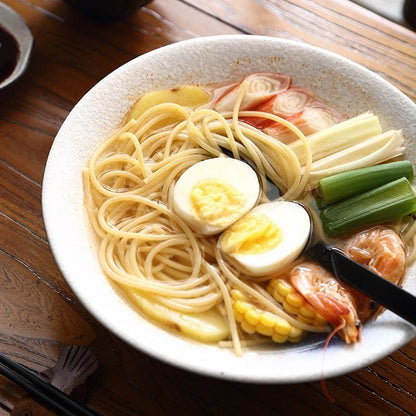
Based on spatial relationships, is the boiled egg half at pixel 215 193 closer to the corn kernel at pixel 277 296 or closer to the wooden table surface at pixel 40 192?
the corn kernel at pixel 277 296

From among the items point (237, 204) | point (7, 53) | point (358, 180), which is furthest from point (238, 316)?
point (7, 53)

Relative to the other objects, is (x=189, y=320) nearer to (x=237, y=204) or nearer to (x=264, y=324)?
(x=264, y=324)

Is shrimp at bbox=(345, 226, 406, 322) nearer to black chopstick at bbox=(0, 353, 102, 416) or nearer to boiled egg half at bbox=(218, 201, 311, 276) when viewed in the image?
boiled egg half at bbox=(218, 201, 311, 276)

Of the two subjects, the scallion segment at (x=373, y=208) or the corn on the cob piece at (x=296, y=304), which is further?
the scallion segment at (x=373, y=208)

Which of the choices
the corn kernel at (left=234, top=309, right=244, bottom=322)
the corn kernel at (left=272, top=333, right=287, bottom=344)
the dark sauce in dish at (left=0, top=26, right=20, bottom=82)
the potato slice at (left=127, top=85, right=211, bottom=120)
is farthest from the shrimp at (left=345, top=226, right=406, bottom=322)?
the dark sauce in dish at (left=0, top=26, right=20, bottom=82)

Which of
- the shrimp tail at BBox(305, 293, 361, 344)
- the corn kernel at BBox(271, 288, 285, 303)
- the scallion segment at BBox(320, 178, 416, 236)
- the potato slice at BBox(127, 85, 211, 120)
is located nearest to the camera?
the shrimp tail at BBox(305, 293, 361, 344)

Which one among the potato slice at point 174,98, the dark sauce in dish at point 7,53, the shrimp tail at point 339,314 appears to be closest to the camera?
the shrimp tail at point 339,314

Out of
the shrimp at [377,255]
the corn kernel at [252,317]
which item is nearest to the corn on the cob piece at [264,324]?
the corn kernel at [252,317]

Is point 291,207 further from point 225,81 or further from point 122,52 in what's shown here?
point 122,52

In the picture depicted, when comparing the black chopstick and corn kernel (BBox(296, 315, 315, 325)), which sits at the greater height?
corn kernel (BBox(296, 315, 315, 325))
